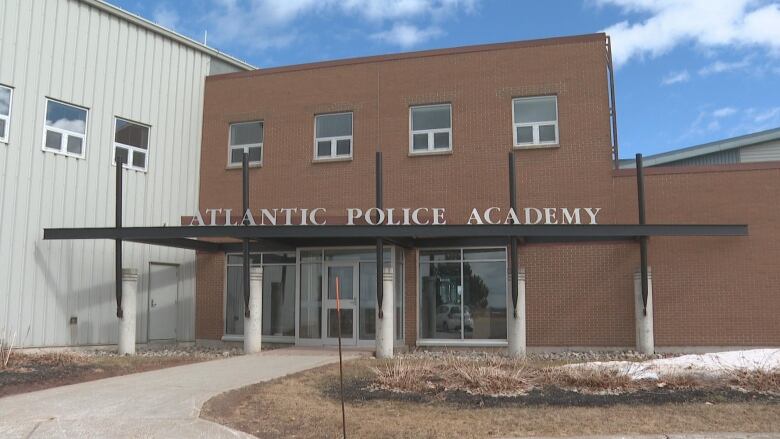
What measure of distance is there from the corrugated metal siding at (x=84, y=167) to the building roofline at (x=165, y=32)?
0.63 ft

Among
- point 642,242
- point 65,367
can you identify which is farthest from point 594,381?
point 65,367

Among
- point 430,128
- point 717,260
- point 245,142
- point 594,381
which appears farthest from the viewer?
point 245,142

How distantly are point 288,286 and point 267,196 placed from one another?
111 inches

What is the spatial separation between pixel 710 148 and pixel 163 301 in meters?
22.4

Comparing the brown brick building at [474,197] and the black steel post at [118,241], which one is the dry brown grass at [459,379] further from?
the black steel post at [118,241]

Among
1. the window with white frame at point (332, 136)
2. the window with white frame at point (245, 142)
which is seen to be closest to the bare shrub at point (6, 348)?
the window with white frame at point (245, 142)

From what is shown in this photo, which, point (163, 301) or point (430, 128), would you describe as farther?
point (163, 301)

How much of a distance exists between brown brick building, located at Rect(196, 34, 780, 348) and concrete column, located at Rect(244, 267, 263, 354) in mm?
1149

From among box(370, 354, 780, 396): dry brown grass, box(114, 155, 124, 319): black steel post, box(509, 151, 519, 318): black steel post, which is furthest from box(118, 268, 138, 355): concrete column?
box(509, 151, 519, 318): black steel post

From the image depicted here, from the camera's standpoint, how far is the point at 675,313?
17.4 meters

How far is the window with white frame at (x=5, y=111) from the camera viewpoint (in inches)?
662

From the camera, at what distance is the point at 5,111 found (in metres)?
16.9

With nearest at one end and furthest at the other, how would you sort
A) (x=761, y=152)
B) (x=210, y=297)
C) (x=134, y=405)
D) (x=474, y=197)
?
(x=134, y=405) < (x=474, y=197) < (x=210, y=297) < (x=761, y=152)

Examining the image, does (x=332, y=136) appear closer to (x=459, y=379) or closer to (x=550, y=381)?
(x=459, y=379)
